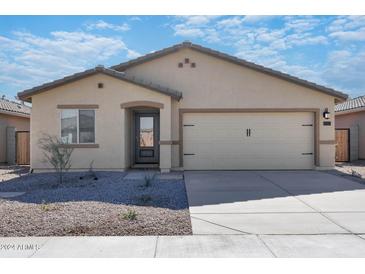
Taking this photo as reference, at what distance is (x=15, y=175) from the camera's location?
14.2m

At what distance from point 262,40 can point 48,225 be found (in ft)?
32.3

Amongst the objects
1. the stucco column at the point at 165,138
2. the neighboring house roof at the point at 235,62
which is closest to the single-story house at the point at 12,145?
the neighboring house roof at the point at 235,62

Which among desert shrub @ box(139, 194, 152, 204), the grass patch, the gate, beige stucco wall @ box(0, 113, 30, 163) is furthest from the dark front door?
the grass patch

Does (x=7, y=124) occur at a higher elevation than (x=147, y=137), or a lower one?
higher

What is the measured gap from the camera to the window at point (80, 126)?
48.4 feet

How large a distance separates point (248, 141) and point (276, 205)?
24.4 ft

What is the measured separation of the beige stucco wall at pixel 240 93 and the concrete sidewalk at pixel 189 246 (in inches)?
387

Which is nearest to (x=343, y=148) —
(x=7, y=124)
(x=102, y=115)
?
(x=102, y=115)

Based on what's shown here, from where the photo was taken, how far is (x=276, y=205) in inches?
331

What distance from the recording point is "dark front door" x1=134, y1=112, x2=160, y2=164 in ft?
55.3

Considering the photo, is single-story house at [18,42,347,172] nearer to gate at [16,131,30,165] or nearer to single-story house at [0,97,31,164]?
gate at [16,131,30,165]

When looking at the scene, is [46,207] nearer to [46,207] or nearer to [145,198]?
[46,207]

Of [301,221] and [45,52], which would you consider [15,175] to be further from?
[301,221]
